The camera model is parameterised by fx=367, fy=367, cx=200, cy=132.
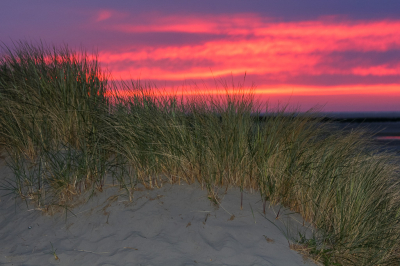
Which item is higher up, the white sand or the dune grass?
the dune grass

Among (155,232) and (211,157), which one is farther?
(211,157)

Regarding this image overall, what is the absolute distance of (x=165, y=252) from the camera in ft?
12.0

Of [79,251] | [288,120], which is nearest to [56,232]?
[79,251]

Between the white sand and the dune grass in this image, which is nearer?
the white sand

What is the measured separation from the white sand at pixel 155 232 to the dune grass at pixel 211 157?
0.63 feet

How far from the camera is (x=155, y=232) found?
13.1ft

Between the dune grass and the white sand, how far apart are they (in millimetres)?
192

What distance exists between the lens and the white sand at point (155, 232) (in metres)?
3.64

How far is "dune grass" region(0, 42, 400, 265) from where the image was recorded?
4.14m

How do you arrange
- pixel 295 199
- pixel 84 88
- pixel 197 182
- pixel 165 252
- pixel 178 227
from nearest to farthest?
pixel 165 252 → pixel 178 227 → pixel 295 199 → pixel 197 182 → pixel 84 88

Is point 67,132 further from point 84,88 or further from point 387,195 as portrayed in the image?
point 387,195

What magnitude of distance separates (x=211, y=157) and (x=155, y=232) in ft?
3.90

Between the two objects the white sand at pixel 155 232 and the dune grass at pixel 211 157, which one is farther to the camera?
the dune grass at pixel 211 157

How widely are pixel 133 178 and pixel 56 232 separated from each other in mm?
1143
